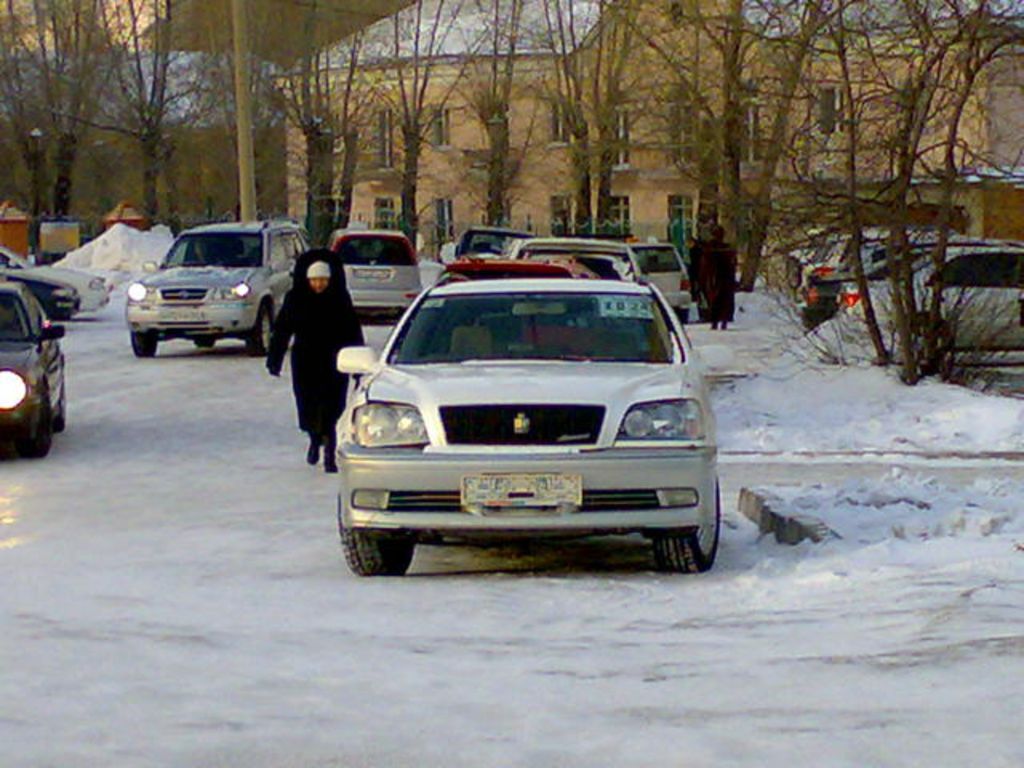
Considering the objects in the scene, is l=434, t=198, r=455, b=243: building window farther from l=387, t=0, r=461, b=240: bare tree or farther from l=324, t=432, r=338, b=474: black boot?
l=324, t=432, r=338, b=474: black boot

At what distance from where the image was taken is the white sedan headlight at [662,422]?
9977mm

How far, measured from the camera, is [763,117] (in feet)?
117

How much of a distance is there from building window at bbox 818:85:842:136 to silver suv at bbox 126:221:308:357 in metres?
8.39

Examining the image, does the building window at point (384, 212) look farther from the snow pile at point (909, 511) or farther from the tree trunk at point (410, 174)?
the snow pile at point (909, 511)

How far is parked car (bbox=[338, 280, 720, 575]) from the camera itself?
32.1 ft

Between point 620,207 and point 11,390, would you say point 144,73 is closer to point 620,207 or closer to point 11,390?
point 620,207

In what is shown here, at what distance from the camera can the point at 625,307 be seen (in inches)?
450

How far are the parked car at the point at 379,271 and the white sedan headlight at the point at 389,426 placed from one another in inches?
947

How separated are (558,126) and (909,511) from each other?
6341 cm

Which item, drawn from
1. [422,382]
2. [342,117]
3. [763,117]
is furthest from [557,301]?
[342,117]

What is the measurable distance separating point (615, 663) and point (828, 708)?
1239 mm

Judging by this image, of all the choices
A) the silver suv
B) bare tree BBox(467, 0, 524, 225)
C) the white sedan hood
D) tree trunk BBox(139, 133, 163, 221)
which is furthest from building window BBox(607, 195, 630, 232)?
the white sedan hood

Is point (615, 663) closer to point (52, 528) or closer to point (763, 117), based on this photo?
point (52, 528)

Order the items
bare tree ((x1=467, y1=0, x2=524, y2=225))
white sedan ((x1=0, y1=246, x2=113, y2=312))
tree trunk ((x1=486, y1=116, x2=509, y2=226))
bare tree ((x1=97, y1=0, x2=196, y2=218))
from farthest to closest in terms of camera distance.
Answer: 1. bare tree ((x1=97, y1=0, x2=196, y2=218))
2. tree trunk ((x1=486, y1=116, x2=509, y2=226))
3. bare tree ((x1=467, y1=0, x2=524, y2=225))
4. white sedan ((x1=0, y1=246, x2=113, y2=312))
